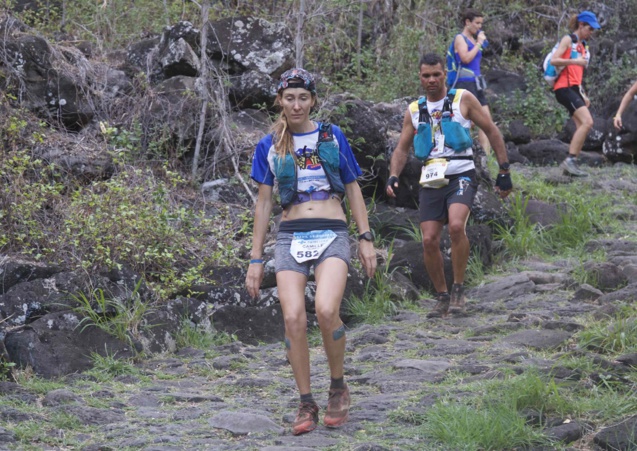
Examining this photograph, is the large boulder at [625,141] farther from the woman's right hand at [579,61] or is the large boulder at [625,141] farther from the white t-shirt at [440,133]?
the white t-shirt at [440,133]

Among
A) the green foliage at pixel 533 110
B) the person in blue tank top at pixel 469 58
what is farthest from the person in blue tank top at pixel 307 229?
the green foliage at pixel 533 110

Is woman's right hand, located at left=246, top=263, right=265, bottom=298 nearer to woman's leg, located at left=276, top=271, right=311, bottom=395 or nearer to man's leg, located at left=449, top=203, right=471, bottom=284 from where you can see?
→ woman's leg, located at left=276, top=271, right=311, bottom=395

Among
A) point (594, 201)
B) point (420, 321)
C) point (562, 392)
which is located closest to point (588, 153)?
point (594, 201)

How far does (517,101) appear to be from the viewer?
1593cm

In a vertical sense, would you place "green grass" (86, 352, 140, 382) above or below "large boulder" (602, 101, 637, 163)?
below

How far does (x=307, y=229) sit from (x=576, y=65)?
7.69m

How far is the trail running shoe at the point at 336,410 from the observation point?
4.93 meters

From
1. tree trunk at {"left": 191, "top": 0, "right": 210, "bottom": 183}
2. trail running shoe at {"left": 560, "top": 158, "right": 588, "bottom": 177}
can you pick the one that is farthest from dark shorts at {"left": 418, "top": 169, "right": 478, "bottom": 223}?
trail running shoe at {"left": 560, "top": 158, "right": 588, "bottom": 177}

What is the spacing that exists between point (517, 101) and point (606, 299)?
29.7 feet

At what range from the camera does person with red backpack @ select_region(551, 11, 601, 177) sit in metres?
11.6

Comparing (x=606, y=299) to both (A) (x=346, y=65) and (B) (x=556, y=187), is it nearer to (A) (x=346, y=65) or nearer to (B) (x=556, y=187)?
(B) (x=556, y=187)

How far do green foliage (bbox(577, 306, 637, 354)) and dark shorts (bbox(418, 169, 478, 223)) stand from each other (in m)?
1.56

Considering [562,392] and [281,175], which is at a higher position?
[281,175]

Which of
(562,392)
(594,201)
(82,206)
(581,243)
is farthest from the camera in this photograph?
(594,201)
